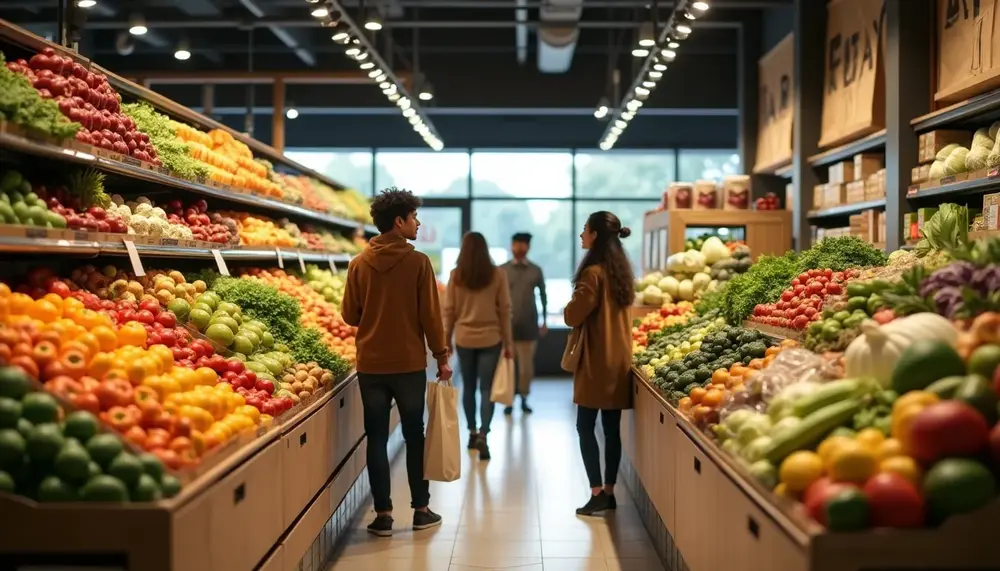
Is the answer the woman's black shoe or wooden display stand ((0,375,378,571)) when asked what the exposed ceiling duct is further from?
wooden display stand ((0,375,378,571))

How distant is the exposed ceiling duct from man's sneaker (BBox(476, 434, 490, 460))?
161 inches

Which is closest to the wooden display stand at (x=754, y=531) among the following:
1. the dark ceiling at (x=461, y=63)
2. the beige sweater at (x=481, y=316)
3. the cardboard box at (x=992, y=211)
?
the cardboard box at (x=992, y=211)

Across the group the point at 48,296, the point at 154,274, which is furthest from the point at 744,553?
the point at 154,274

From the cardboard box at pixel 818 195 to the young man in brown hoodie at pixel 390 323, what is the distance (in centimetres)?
466

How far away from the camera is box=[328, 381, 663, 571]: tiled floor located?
17.5 feet

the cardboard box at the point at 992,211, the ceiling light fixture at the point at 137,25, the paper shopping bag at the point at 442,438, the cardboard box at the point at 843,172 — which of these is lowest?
the paper shopping bag at the point at 442,438

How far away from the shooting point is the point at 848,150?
27.9ft

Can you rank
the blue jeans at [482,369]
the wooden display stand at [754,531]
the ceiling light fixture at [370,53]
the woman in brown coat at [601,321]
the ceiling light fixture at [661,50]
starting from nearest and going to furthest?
1. the wooden display stand at [754,531]
2. the woman in brown coat at [601,321]
3. the ceiling light fixture at [661,50]
4. the ceiling light fixture at [370,53]
5. the blue jeans at [482,369]

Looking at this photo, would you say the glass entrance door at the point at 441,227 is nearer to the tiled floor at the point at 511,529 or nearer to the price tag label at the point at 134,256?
the tiled floor at the point at 511,529

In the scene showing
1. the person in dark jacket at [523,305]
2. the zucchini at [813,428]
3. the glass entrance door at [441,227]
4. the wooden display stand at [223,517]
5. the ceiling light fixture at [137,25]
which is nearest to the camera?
the wooden display stand at [223,517]

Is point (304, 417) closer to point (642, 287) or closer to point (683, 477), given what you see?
point (683, 477)

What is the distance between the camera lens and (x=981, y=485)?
2.52 metres

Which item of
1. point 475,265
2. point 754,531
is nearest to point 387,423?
point 475,265

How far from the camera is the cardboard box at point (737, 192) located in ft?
33.1
